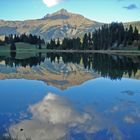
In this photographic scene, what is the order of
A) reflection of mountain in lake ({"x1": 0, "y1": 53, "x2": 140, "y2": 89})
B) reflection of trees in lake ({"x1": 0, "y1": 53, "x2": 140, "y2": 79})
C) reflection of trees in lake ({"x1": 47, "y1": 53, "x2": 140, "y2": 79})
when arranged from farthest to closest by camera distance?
reflection of trees in lake ({"x1": 0, "y1": 53, "x2": 140, "y2": 79}) < reflection of trees in lake ({"x1": 47, "y1": 53, "x2": 140, "y2": 79}) < reflection of mountain in lake ({"x1": 0, "y1": 53, "x2": 140, "y2": 89})

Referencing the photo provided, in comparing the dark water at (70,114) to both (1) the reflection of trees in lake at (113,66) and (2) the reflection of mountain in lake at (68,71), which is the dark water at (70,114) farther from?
(1) the reflection of trees in lake at (113,66)

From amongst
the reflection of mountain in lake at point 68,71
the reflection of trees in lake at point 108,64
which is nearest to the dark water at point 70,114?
the reflection of mountain in lake at point 68,71

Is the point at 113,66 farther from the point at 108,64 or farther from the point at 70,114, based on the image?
the point at 70,114

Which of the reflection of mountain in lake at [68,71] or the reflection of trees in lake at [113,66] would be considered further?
the reflection of trees in lake at [113,66]

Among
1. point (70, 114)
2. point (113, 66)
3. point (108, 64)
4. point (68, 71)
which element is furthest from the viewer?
point (108, 64)

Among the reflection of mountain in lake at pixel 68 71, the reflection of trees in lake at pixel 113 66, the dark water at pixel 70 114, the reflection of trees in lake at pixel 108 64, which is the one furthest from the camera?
the reflection of trees in lake at pixel 108 64

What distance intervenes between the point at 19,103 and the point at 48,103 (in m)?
2.13

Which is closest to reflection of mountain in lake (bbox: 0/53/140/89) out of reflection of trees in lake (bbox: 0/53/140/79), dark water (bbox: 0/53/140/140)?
reflection of trees in lake (bbox: 0/53/140/79)

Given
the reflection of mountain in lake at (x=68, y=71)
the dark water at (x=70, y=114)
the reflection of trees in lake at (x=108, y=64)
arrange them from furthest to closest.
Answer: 1. the reflection of trees in lake at (x=108, y=64)
2. the reflection of mountain in lake at (x=68, y=71)
3. the dark water at (x=70, y=114)

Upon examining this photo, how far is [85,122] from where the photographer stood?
20969 mm

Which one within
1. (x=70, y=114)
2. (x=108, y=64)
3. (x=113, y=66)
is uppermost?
(x=70, y=114)

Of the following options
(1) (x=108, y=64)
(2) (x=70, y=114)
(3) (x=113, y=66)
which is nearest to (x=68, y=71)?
(3) (x=113, y=66)

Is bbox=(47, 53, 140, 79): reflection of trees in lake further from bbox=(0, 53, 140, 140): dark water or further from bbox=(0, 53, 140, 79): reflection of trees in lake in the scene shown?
bbox=(0, 53, 140, 140): dark water

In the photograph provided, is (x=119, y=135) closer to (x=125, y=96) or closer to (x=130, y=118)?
(x=130, y=118)
